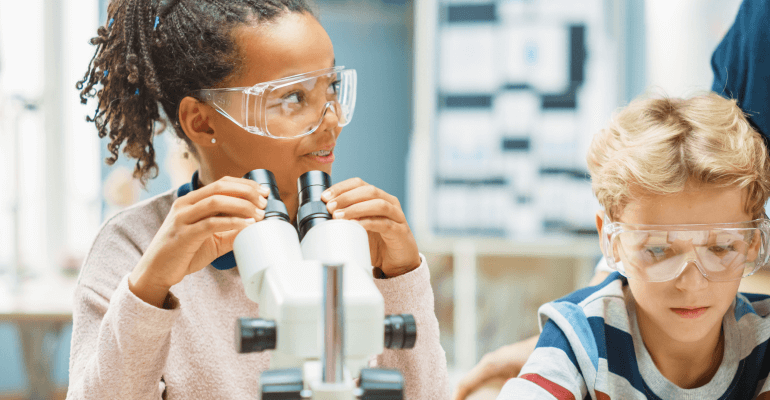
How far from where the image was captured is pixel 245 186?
0.74 metres

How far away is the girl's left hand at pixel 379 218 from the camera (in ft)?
2.53

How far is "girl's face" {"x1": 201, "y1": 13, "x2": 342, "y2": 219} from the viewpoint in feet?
3.15

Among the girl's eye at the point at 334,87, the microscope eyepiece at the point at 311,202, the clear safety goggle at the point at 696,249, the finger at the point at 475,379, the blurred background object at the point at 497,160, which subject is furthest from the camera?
the blurred background object at the point at 497,160

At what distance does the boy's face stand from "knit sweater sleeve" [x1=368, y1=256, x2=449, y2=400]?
32 cm

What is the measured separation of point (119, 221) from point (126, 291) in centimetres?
29

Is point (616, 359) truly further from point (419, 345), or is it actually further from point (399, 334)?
point (399, 334)

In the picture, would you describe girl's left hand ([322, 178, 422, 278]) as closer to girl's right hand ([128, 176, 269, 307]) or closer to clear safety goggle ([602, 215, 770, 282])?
girl's right hand ([128, 176, 269, 307])

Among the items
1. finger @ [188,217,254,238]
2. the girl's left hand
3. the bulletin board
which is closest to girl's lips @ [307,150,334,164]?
the girl's left hand

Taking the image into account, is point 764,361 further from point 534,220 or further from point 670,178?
point 534,220

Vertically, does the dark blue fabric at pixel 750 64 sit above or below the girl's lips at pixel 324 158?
above

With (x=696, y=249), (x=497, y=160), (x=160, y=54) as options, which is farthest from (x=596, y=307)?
(x=497, y=160)

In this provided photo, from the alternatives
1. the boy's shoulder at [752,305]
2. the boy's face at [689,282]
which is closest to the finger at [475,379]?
the boy's face at [689,282]

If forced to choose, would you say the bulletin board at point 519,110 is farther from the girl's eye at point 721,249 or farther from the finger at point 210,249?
the finger at point 210,249

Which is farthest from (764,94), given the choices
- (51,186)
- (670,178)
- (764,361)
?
(51,186)
